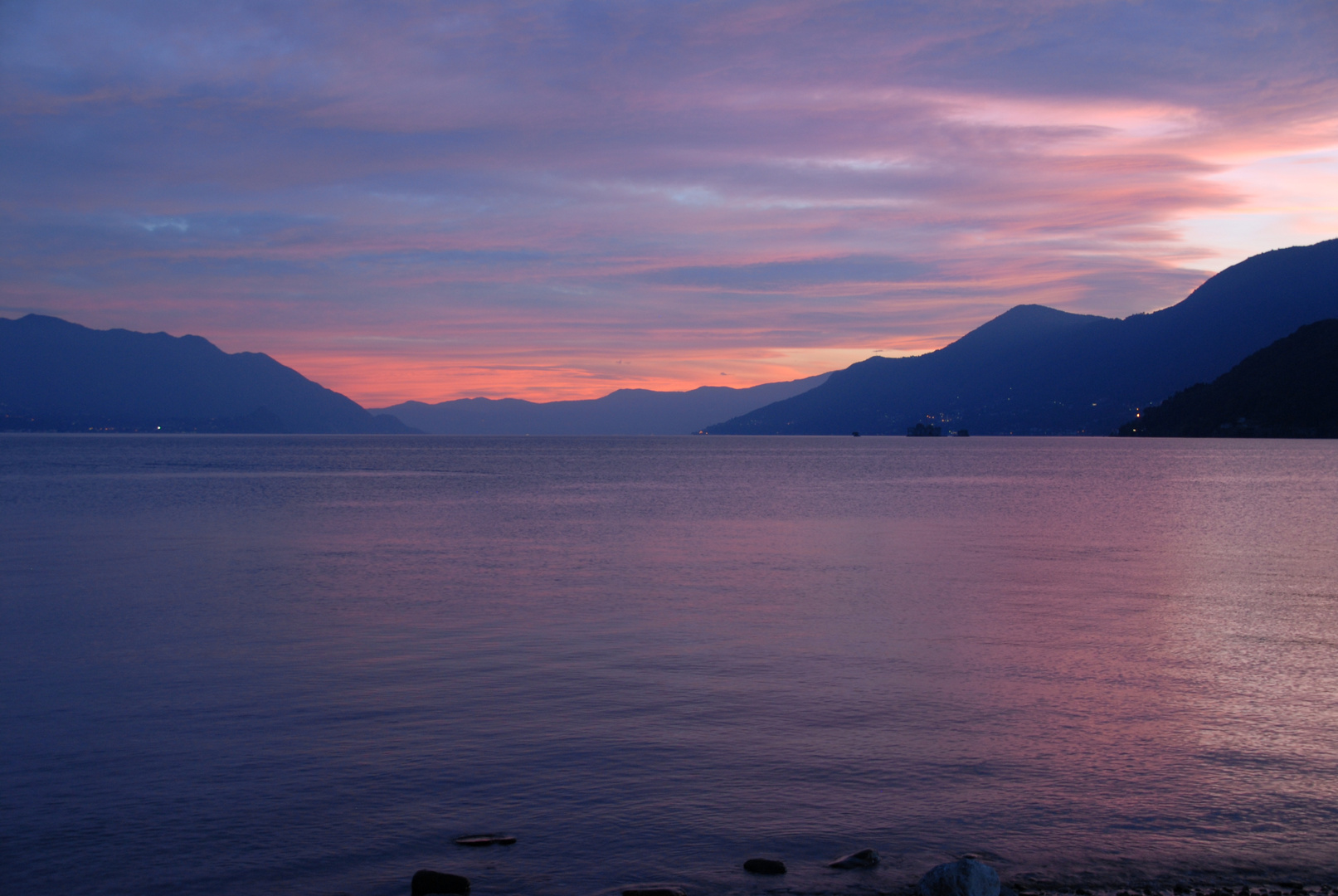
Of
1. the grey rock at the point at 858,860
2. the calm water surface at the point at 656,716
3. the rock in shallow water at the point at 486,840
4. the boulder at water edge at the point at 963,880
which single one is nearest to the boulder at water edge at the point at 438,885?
the calm water surface at the point at 656,716

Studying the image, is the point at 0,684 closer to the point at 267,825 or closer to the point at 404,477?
the point at 267,825

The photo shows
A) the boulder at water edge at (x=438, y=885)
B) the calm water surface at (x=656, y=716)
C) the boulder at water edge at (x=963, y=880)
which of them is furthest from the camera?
the calm water surface at (x=656, y=716)

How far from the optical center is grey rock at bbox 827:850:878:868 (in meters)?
8.46

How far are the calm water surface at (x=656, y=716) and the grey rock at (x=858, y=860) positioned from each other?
167mm

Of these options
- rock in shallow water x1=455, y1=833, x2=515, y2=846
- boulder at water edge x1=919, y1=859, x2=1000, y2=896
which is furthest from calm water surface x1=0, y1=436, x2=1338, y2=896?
boulder at water edge x1=919, y1=859, x2=1000, y2=896

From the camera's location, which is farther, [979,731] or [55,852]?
[979,731]

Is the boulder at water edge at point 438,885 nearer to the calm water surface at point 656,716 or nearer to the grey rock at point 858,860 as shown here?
the calm water surface at point 656,716

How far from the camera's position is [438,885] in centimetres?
793

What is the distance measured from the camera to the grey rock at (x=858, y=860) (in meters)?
8.46

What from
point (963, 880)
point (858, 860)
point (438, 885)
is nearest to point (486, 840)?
point (438, 885)

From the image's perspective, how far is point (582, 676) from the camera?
15.2 metres

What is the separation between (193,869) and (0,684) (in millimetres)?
9000

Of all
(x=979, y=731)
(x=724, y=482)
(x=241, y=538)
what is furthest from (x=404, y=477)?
(x=979, y=731)

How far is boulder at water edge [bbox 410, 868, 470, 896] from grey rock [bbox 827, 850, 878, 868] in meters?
3.36
